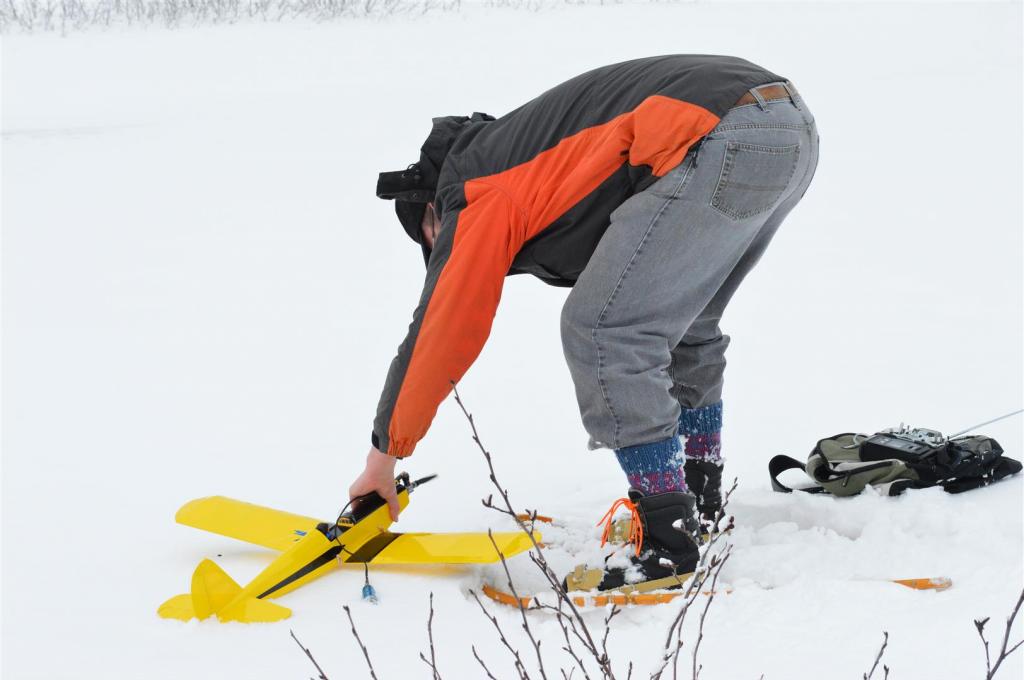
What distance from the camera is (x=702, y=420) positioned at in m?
2.56

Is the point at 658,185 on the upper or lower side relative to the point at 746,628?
upper

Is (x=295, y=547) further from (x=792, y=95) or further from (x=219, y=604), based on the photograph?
(x=792, y=95)

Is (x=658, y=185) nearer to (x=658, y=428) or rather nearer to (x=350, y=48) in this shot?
(x=658, y=428)

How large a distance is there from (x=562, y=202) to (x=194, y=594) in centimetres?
109

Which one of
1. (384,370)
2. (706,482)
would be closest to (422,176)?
(706,482)

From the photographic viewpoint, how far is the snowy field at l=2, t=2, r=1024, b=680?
1.98 meters

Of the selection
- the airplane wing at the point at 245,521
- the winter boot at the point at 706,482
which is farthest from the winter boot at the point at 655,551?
the airplane wing at the point at 245,521

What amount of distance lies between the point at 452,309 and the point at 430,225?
0.41 meters

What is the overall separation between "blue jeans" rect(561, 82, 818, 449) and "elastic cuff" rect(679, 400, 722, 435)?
43 cm

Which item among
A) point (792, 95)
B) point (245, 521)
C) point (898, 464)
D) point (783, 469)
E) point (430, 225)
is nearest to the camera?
point (792, 95)

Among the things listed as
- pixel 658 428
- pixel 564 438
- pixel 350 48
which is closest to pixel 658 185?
pixel 658 428

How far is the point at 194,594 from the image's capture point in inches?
77.8

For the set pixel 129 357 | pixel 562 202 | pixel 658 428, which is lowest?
pixel 129 357

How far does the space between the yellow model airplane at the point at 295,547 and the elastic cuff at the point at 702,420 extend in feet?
1.88
